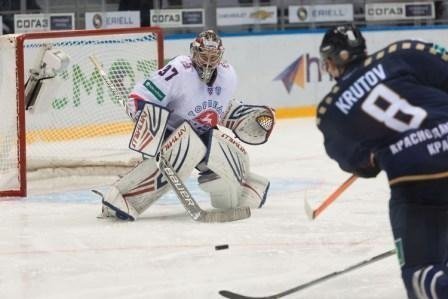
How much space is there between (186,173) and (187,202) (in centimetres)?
14

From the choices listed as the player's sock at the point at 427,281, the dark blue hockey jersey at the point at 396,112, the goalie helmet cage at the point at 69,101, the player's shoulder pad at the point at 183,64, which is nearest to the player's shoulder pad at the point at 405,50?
the dark blue hockey jersey at the point at 396,112

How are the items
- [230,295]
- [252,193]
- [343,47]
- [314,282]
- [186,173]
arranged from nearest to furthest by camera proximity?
[343,47], [314,282], [230,295], [186,173], [252,193]

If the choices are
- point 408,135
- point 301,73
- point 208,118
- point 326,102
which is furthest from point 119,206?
point 301,73

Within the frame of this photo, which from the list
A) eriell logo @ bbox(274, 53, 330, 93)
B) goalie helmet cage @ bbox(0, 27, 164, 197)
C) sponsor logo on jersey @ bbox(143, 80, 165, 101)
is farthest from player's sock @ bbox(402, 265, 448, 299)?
eriell logo @ bbox(274, 53, 330, 93)

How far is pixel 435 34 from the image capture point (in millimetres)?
9969

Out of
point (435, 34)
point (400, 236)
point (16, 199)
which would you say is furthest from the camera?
point (435, 34)

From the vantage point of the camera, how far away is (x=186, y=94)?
186 inches

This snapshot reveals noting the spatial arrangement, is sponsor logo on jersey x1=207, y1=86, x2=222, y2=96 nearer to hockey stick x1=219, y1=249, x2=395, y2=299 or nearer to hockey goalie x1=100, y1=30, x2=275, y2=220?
hockey goalie x1=100, y1=30, x2=275, y2=220

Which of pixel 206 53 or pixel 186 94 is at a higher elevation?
pixel 206 53

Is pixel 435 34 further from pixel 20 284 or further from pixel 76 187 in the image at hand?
pixel 20 284

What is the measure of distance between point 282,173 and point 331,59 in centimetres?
366

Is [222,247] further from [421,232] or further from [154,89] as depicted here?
[421,232]

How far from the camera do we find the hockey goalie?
462 centimetres

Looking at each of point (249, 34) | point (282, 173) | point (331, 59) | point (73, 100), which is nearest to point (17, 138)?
point (73, 100)
